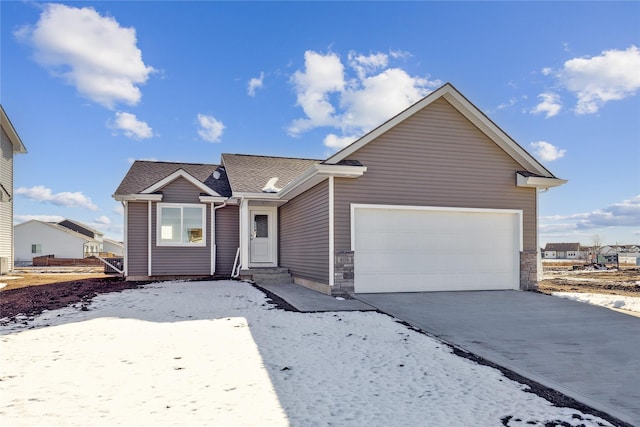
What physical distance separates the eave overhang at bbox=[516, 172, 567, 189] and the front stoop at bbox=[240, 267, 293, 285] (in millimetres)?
7651

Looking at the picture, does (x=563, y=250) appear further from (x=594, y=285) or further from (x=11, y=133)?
(x=11, y=133)

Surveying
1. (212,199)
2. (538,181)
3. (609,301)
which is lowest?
(609,301)

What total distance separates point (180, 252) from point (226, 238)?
175 cm

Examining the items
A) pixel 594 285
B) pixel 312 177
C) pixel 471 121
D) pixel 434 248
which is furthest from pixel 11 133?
pixel 594 285

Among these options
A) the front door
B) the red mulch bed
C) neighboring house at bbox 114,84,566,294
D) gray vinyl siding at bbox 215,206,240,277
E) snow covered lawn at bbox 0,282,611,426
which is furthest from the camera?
gray vinyl siding at bbox 215,206,240,277

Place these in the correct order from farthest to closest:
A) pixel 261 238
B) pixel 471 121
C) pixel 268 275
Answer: pixel 261 238 → pixel 268 275 → pixel 471 121

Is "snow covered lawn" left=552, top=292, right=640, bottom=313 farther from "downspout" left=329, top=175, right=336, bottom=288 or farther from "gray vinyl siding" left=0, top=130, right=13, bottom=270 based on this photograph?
"gray vinyl siding" left=0, top=130, right=13, bottom=270

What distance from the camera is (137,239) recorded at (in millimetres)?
15109

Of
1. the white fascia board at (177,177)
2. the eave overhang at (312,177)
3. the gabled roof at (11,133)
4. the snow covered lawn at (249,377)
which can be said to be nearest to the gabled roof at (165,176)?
the white fascia board at (177,177)

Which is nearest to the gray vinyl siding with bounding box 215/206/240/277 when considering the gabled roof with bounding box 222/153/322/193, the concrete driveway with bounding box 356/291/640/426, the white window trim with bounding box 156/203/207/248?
the white window trim with bounding box 156/203/207/248

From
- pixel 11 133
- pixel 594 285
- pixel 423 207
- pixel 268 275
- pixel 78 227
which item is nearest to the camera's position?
pixel 423 207

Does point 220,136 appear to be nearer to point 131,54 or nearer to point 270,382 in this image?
point 131,54

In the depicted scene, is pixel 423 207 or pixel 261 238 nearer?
pixel 423 207

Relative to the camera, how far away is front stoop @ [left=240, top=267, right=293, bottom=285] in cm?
1377
